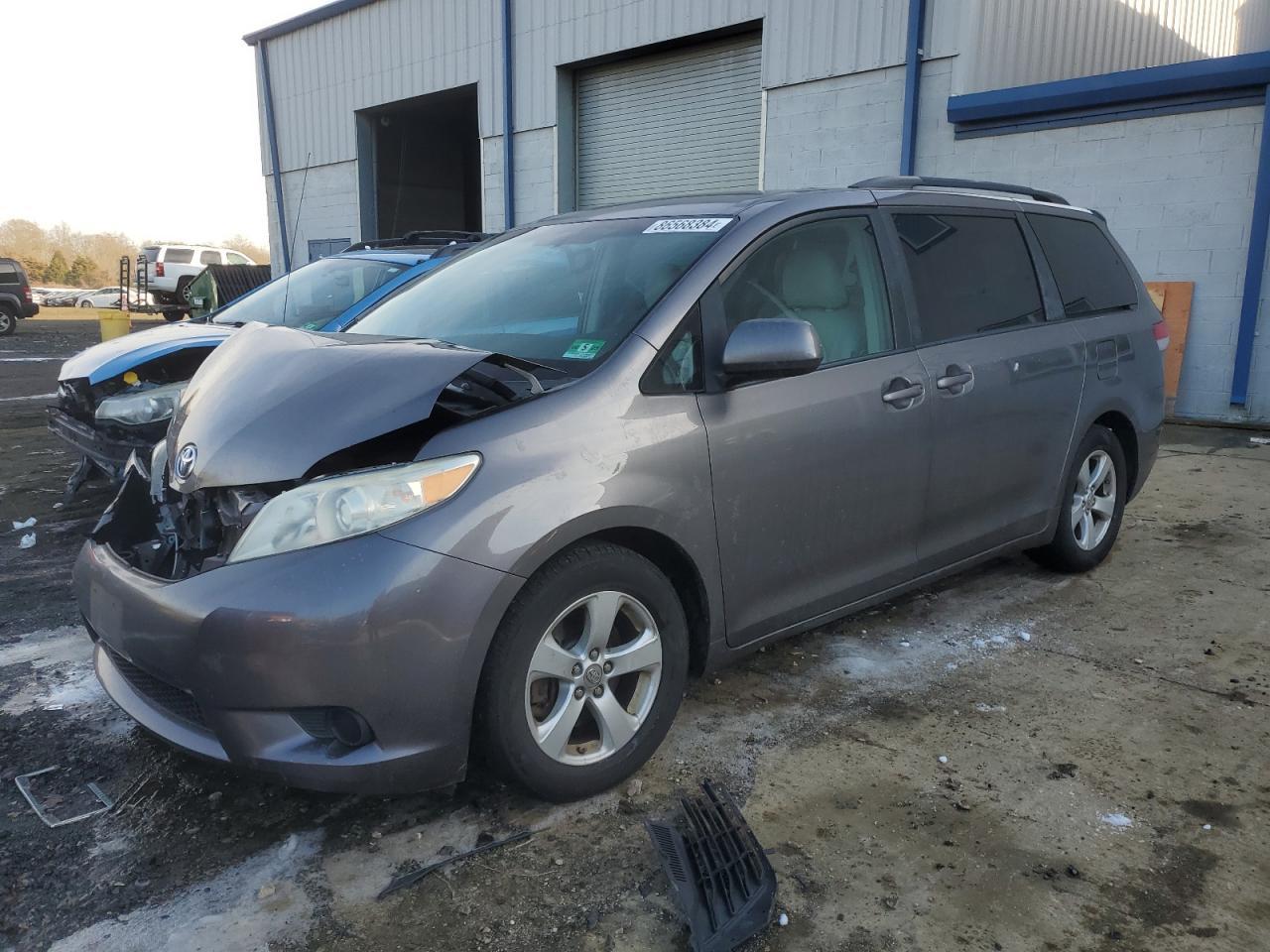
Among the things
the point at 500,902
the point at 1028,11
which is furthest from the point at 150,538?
the point at 1028,11

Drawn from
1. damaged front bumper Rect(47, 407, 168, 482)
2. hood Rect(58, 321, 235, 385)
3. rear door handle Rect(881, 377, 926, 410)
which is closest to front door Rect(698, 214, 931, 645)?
rear door handle Rect(881, 377, 926, 410)

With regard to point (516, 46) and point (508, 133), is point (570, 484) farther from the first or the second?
point (516, 46)

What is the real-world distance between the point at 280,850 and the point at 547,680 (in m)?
0.79

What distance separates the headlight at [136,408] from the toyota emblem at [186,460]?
284 cm

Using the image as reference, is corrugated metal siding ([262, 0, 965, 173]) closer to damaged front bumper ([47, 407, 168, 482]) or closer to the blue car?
the blue car

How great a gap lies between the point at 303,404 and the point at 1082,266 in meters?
3.60

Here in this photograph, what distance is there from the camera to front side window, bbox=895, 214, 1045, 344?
3.63 metres

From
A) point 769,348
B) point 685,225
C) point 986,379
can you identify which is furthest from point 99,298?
point 769,348

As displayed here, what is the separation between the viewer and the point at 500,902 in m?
2.28

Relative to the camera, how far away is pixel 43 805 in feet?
8.79

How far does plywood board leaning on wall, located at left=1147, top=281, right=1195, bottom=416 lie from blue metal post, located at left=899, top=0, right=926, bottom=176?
270 centimetres

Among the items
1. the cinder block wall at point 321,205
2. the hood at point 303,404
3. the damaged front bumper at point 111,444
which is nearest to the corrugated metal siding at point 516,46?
the cinder block wall at point 321,205

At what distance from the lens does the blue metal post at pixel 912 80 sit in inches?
390

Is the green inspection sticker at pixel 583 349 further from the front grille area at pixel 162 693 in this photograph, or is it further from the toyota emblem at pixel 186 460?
the front grille area at pixel 162 693
